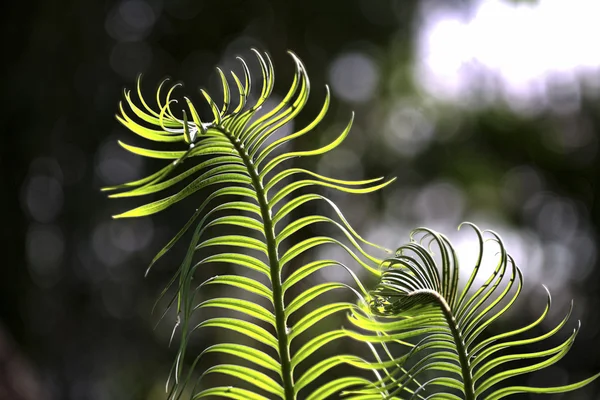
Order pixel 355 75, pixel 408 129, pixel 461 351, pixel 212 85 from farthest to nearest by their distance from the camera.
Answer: pixel 408 129 < pixel 355 75 < pixel 212 85 < pixel 461 351

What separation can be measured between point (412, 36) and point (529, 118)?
0.99m

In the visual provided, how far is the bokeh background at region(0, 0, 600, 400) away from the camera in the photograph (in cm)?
405

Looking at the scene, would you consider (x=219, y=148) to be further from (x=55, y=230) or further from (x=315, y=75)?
(x=55, y=230)

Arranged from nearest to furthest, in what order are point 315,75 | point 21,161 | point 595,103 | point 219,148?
point 219,148 < point 315,75 < point 21,161 < point 595,103

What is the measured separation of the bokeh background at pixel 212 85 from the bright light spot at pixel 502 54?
12 millimetres

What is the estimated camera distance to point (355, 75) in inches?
163

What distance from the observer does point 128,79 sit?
4.15m

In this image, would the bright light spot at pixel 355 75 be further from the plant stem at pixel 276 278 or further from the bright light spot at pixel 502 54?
the plant stem at pixel 276 278

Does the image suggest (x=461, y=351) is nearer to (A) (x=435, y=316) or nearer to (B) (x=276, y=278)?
(A) (x=435, y=316)

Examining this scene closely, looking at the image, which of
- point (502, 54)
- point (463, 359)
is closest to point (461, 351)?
point (463, 359)

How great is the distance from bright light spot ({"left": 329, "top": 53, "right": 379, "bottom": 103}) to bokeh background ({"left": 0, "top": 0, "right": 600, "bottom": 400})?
0.01 meters

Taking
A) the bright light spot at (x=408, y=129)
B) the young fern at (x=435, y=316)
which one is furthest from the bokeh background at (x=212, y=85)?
the young fern at (x=435, y=316)

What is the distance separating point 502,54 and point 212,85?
185 centimetres

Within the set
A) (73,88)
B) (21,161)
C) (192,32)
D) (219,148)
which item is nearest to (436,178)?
(192,32)
